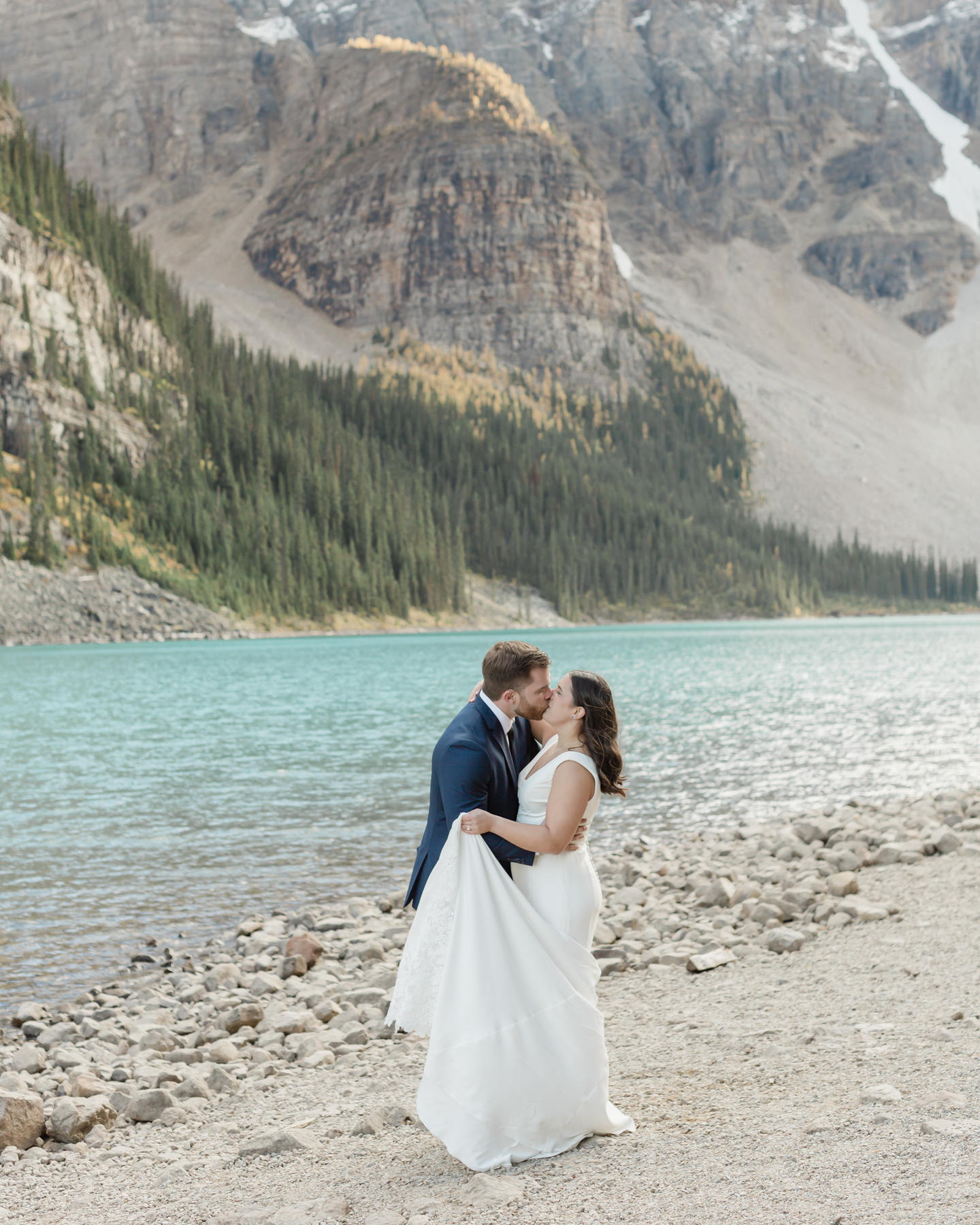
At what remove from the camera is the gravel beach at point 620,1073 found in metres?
5.01

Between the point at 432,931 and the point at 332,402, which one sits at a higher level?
the point at 332,402

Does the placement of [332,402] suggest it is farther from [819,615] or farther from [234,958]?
[234,958]

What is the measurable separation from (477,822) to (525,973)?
0.93m

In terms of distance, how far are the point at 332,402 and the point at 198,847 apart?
499ft

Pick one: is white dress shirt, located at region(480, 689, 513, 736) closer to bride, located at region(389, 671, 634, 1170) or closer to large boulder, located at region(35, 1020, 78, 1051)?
bride, located at region(389, 671, 634, 1170)

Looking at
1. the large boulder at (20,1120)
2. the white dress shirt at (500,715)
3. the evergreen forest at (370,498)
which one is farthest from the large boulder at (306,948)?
the evergreen forest at (370,498)

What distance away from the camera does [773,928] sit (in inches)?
415

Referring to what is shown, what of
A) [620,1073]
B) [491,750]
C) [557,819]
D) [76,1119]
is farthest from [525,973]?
[76,1119]

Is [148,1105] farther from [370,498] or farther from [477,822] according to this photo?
[370,498]

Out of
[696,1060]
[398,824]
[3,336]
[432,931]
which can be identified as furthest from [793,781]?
[3,336]

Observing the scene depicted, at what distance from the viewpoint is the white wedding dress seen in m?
5.64

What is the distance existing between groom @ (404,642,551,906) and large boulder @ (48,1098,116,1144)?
3203 millimetres

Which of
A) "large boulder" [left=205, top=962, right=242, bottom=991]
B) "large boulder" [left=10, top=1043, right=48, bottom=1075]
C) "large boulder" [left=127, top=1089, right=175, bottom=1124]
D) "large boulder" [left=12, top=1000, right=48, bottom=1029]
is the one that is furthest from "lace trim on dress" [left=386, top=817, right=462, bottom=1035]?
"large boulder" [left=12, top=1000, right=48, bottom=1029]

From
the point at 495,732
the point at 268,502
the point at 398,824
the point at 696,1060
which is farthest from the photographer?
the point at 268,502
